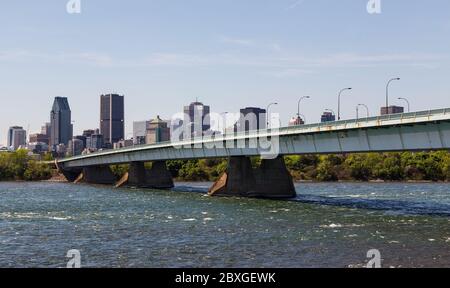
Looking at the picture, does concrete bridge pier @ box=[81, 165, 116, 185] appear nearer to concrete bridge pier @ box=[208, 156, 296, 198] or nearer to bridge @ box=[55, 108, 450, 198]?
bridge @ box=[55, 108, 450, 198]

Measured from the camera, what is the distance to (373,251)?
37.3m

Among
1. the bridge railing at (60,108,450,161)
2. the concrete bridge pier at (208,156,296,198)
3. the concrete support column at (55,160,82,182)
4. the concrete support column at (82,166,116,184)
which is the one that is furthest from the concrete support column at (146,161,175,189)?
the concrete support column at (55,160,82,182)

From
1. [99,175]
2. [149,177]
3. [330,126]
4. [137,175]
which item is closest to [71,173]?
→ [99,175]

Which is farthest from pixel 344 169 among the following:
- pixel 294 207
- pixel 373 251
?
pixel 373 251

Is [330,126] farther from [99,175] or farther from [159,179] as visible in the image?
[99,175]

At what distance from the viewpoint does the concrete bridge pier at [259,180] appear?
90062 millimetres

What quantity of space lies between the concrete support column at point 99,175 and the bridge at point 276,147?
11.3 meters

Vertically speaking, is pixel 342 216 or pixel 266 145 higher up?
pixel 266 145

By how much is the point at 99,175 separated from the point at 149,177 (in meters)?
33.8

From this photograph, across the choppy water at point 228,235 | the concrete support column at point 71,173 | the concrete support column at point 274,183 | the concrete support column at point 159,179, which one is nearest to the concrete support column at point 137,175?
the concrete support column at point 159,179
